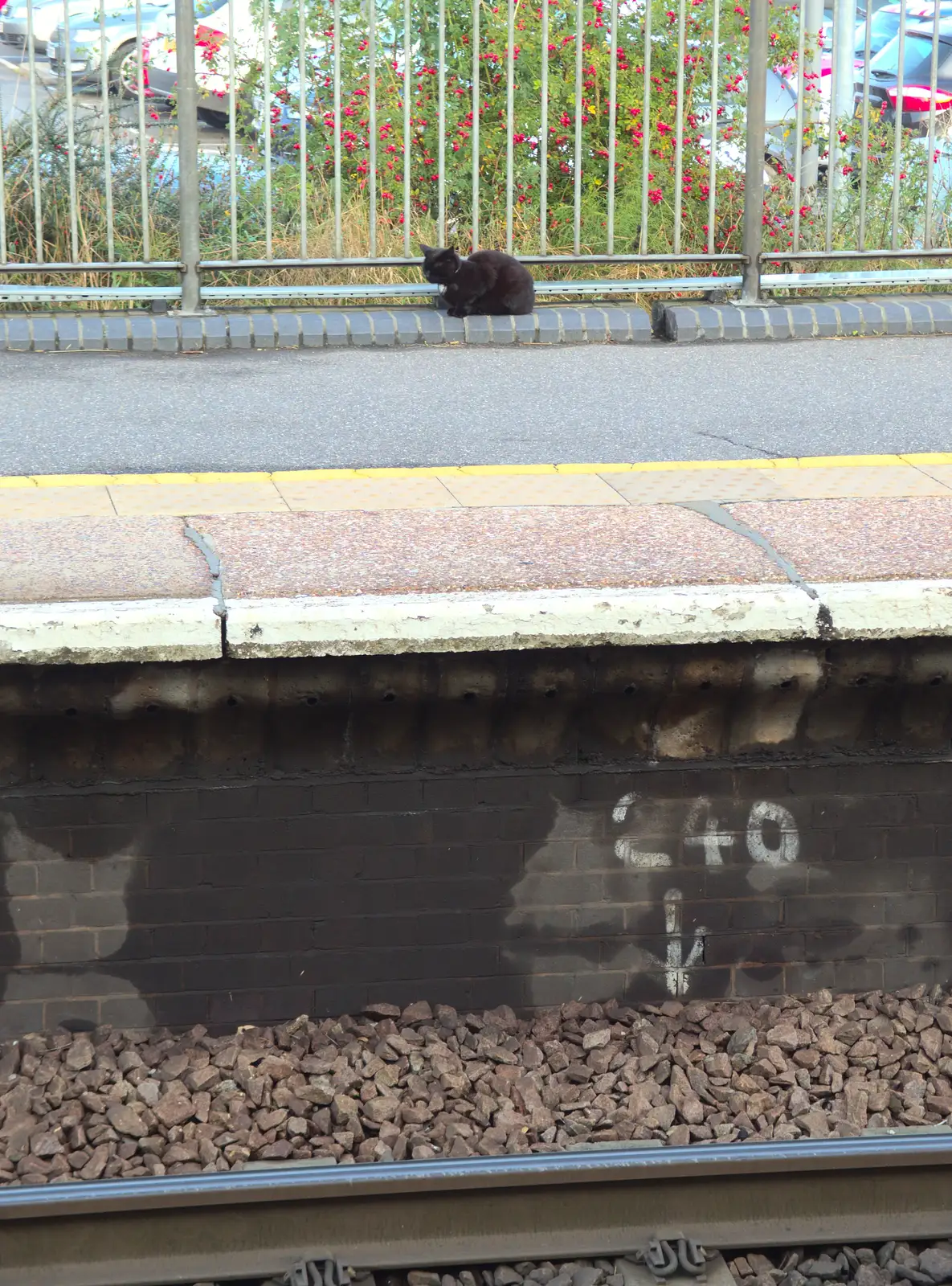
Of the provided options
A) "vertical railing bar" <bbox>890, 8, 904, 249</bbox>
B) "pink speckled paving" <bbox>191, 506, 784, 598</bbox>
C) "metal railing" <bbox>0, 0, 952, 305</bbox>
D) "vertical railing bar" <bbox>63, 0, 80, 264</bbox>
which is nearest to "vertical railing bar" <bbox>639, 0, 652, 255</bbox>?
"metal railing" <bbox>0, 0, 952, 305</bbox>

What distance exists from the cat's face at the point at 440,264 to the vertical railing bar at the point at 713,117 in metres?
1.42

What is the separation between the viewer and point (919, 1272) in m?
3.72

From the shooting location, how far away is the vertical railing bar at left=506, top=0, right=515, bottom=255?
8.91m

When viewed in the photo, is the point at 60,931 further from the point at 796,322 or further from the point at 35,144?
the point at 796,322

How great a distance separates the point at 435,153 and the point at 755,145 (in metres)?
1.81

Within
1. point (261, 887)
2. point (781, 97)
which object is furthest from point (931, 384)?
point (261, 887)

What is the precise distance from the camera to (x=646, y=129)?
9.12 meters

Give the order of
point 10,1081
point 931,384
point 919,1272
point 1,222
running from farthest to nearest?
point 1,222 → point 931,384 → point 10,1081 → point 919,1272

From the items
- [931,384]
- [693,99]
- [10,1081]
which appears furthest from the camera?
[693,99]

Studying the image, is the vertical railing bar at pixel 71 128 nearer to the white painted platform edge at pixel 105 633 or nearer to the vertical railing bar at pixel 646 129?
the vertical railing bar at pixel 646 129

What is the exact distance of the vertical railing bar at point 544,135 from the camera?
8883 mm

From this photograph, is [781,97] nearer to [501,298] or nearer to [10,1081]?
[501,298]

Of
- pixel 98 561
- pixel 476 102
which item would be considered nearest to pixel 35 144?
pixel 476 102

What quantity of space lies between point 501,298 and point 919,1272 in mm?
6165
